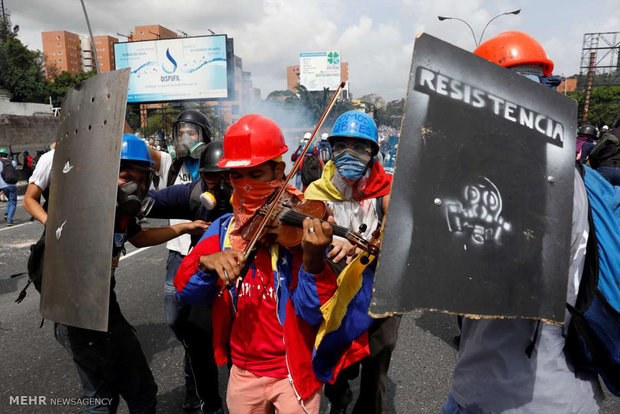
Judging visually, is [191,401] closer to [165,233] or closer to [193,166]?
[165,233]

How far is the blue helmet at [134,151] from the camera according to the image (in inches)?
Answer: 81.4

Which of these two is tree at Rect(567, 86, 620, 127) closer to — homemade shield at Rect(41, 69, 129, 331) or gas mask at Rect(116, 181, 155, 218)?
gas mask at Rect(116, 181, 155, 218)

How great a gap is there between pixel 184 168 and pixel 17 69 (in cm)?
5611

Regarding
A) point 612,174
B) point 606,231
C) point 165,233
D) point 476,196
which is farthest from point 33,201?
point 612,174

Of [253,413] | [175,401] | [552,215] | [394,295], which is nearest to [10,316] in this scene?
[175,401]

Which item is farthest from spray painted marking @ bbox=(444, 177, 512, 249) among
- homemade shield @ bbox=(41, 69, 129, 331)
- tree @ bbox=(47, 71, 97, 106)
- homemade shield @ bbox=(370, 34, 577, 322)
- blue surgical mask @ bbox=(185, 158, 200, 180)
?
tree @ bbox=(47, 71, 97, 106)

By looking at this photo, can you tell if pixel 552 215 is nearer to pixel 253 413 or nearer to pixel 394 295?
pixel 394 295

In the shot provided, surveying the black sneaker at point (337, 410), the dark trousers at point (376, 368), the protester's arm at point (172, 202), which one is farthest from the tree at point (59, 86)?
the dark trousers at point (376, 368)

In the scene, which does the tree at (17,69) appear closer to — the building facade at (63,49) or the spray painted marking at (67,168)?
the spray painted marking at (67,168)

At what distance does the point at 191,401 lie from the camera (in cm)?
276

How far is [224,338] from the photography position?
1.81 m

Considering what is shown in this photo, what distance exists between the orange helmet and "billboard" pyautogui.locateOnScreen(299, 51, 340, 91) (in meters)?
59.1

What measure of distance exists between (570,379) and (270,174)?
1.26 m

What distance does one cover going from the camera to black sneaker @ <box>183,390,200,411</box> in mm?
2752
